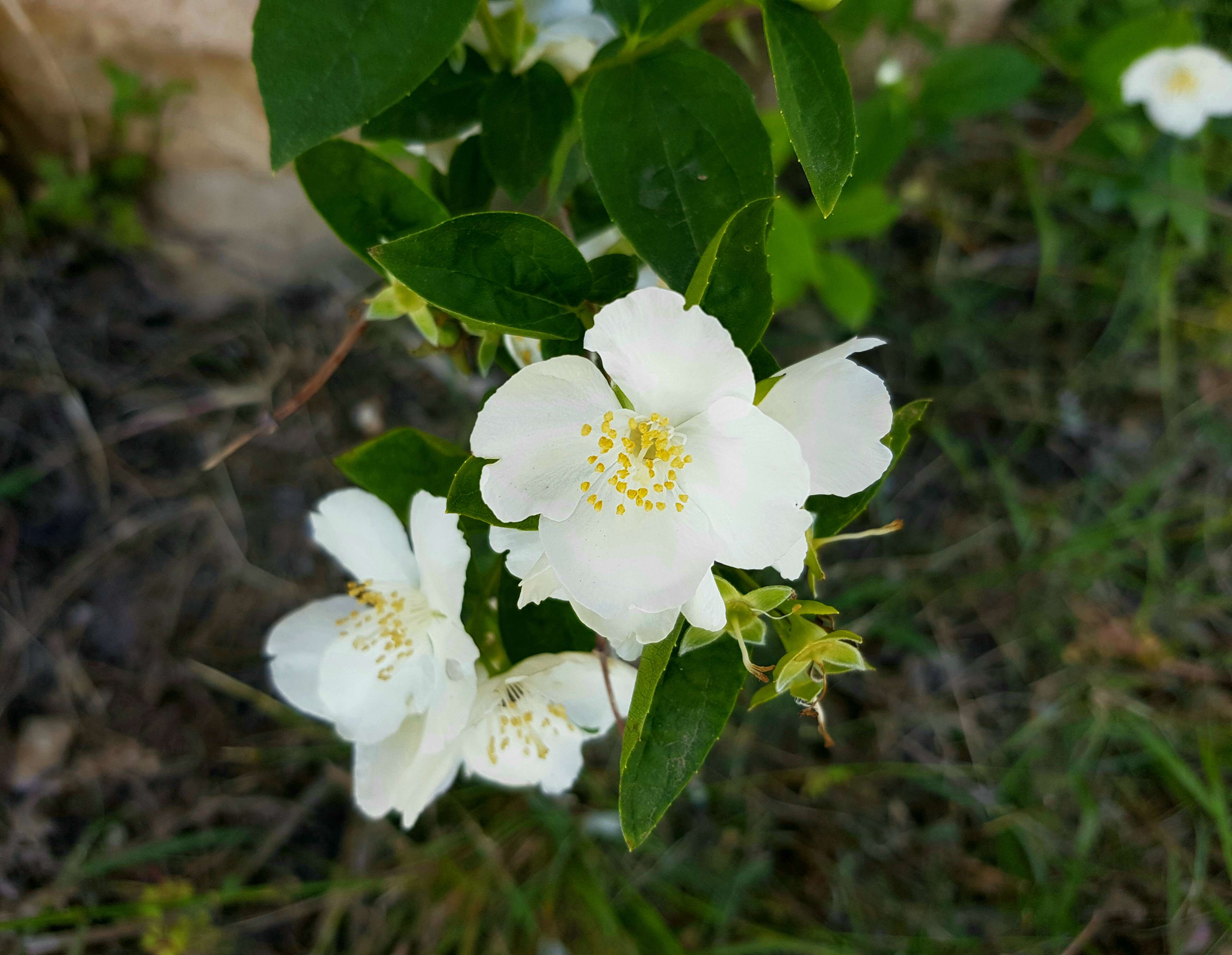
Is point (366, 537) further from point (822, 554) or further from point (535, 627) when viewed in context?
point (822, 554)

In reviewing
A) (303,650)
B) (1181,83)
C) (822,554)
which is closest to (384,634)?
(303,650)

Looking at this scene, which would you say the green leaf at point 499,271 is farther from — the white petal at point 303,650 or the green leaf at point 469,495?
the white petal at point 303,650

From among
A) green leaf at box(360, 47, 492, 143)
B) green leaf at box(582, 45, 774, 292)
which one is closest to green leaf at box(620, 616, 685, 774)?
green leaf at box(582, 45, 774, 292)

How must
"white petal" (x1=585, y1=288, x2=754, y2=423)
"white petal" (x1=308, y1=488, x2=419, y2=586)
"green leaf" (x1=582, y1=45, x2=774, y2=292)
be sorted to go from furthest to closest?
"white petal" (x1=308, y1=488, x2=419, y2=586) → "green leaf" (x1=582, y1=45, x2=774, y2=292) → "white petal" (x1=585, y1=288, x2=754, y2=423)

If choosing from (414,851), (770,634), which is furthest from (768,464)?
(414,851)

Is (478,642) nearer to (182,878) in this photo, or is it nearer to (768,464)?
(768,464)

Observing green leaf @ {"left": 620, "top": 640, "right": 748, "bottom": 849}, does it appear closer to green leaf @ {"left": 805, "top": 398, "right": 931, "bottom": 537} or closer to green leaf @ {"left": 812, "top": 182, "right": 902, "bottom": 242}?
green leaf @ {"left": 805, "top": 398, "right": 931, "bottom": 537}
